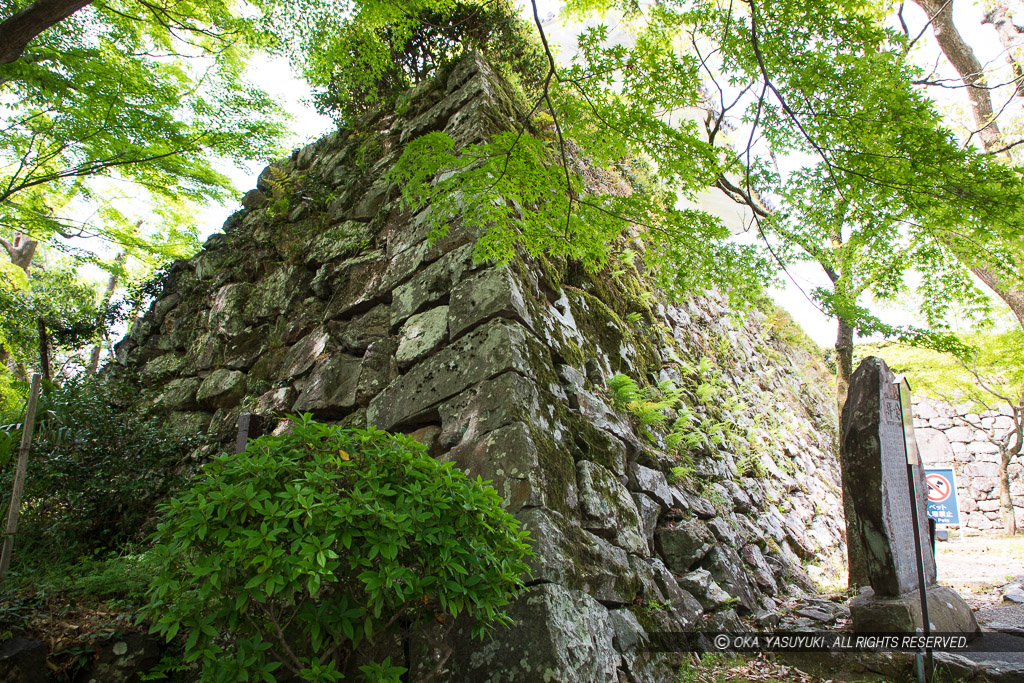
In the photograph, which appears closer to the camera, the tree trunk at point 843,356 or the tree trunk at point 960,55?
the tree trunk at point 960,55

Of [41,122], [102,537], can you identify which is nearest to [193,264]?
[41,122]

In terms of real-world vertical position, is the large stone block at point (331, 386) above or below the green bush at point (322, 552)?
above

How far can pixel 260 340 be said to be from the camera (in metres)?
6.62

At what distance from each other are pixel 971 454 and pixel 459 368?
18181 mm

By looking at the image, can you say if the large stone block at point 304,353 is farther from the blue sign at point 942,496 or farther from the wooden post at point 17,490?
the blue sign at point 942,496

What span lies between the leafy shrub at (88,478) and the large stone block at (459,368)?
2.29 metres

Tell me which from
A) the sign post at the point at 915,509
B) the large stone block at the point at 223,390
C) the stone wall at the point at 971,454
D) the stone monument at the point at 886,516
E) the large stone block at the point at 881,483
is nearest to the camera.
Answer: the sign post at the point at 915,509

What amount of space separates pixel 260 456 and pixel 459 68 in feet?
19.9

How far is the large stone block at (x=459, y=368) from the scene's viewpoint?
4145mm

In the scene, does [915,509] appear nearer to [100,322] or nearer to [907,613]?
[907,613]

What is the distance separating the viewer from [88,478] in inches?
189

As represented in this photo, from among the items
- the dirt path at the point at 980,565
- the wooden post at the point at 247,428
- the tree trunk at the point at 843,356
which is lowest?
the dirt path at the point at 980,565

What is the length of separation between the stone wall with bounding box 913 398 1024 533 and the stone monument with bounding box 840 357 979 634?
13.7 m

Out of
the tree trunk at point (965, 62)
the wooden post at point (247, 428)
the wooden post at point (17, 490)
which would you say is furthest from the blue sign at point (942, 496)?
the wooden post at point (17, 490)
